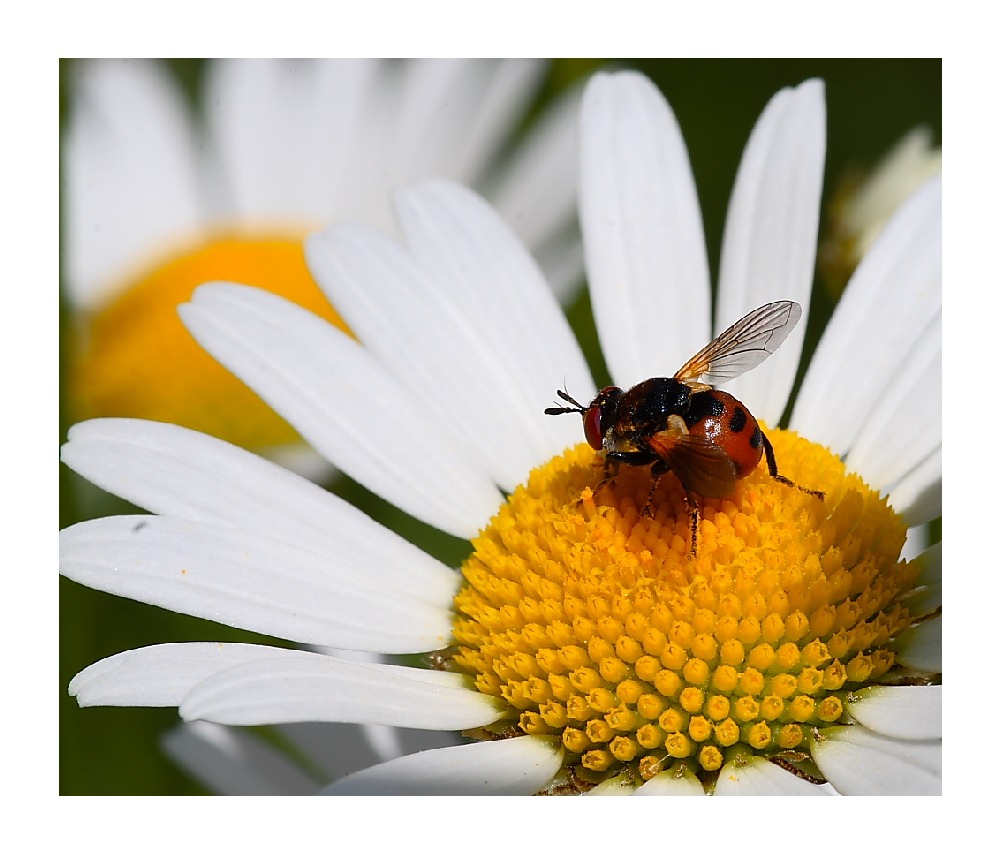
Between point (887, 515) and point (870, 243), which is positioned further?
point (870, 243)

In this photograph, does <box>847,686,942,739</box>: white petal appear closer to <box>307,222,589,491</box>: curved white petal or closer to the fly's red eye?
the fly's red eye

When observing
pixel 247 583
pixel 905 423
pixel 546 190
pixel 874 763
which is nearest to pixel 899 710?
pixel 874 763

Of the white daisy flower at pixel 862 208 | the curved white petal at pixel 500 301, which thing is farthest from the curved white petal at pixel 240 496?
the white daisy flower at pixel 862 208

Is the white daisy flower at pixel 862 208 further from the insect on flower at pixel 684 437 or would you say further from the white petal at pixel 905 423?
the insect on flower at pixel 684 437

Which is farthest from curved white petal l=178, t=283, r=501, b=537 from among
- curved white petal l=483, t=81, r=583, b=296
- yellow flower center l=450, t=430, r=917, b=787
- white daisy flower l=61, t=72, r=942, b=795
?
curved white petal l=483, t=81, r=583, b=296

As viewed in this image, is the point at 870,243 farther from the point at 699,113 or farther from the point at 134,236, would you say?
the point at 134,236
